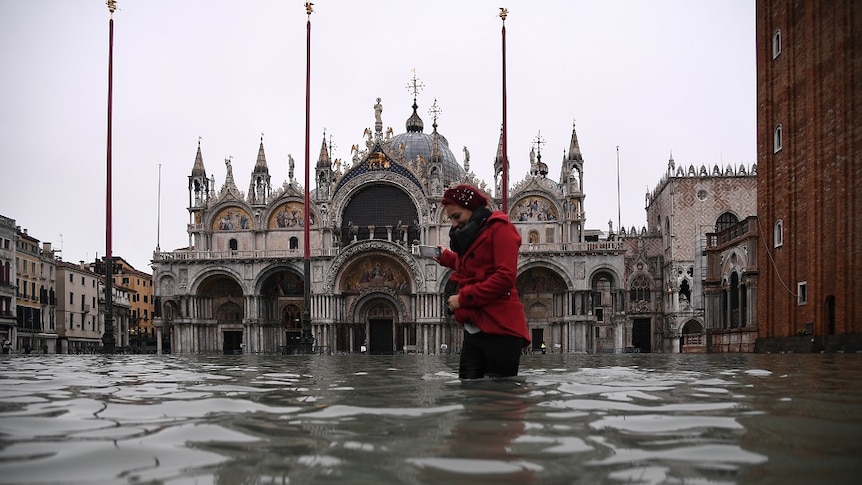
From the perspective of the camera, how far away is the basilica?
1849 inches

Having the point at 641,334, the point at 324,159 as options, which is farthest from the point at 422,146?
the point at 641,334

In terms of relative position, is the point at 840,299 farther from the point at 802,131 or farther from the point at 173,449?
the point at 173,449

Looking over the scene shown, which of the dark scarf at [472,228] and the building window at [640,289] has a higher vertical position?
the dark scarf at [472,228]

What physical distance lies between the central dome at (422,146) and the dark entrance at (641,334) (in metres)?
16.2

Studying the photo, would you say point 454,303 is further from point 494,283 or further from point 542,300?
point 542,300

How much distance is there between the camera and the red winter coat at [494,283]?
22.7 feet

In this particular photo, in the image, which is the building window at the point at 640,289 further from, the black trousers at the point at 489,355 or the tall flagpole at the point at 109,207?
the black trousers at the point at 489,355

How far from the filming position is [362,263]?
4853 cm

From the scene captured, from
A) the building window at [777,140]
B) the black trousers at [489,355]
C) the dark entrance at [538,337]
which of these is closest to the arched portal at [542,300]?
the dark entrance at [538,337]

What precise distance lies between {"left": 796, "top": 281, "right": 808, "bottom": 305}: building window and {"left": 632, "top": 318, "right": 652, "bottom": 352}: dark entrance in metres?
33.7

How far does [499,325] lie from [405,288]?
41652 millimetres

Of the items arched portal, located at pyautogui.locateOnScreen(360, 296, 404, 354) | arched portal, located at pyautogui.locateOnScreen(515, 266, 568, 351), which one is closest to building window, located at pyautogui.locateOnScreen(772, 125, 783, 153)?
arched portal, located at pyautogui.locateOnScreen(515, 266, 568, 351)

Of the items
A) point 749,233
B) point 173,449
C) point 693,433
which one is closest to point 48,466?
point 173,449

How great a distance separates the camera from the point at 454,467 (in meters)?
2.91
